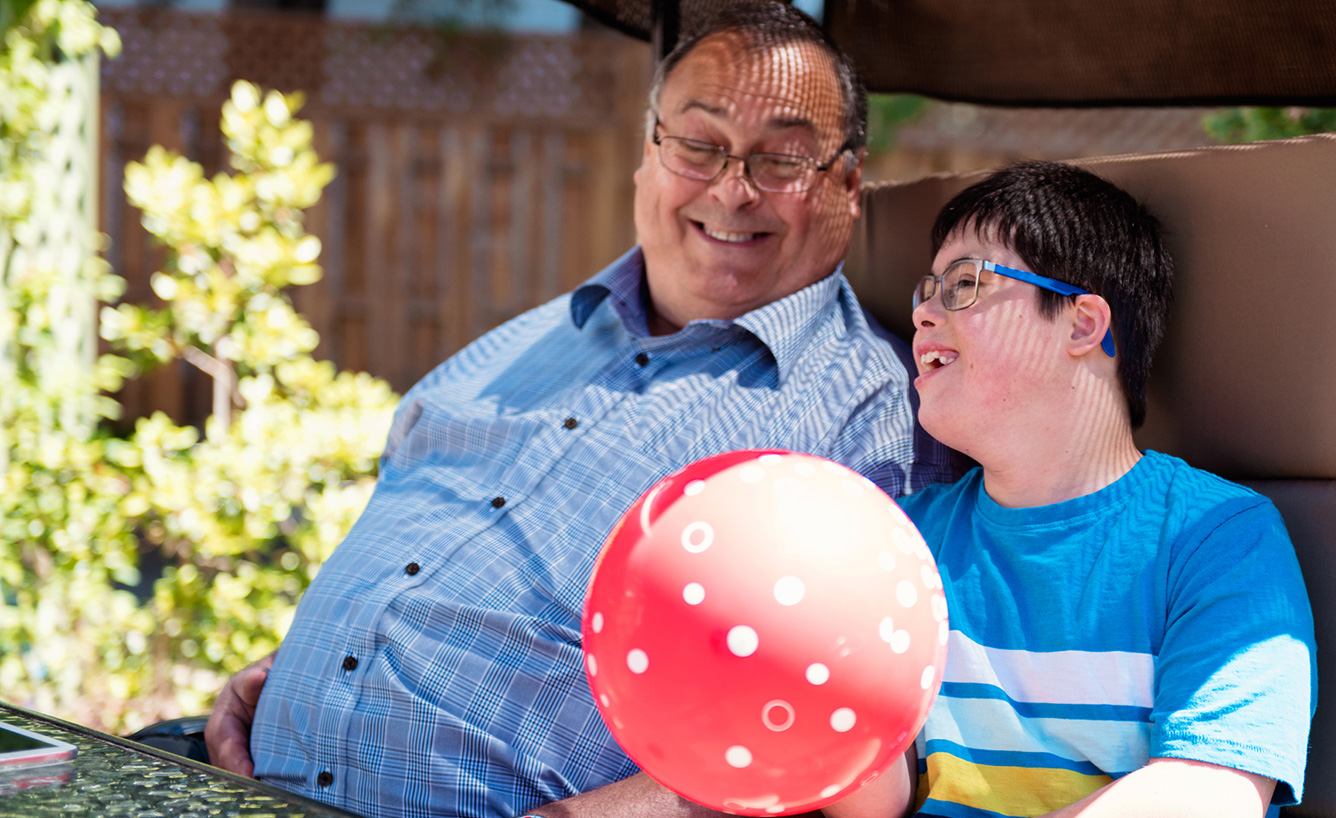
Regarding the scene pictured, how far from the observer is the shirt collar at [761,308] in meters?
1.67

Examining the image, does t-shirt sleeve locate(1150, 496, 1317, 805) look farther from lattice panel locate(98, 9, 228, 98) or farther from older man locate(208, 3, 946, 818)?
Result: lattice panel locate(98, 9, 228, 98)

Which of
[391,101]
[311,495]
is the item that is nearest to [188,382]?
[391,101]

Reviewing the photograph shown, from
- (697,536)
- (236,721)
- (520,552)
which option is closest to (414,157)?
(236,721)

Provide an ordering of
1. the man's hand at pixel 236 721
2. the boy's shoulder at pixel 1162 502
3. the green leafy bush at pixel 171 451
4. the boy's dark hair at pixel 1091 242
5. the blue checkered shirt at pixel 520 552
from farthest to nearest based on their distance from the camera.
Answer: the green leafy bush at pixel 171 451 < the man's hand at pixel 236 721 < the blue checkered shirt at pixel 520 552 < the boy's dark hair at pixel 1091 242 < the boy's shoulder at pixel 1162 502

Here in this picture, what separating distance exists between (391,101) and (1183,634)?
6.27m

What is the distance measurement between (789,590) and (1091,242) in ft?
2.10

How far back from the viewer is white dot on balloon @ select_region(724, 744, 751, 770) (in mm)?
845

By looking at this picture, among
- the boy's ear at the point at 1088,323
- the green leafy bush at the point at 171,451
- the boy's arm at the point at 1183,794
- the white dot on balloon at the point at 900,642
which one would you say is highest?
the boy's ear at the point at 1088,323

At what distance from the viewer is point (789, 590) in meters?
0.84

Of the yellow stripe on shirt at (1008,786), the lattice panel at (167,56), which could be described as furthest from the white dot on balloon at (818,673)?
the lattice panel at (167,56)

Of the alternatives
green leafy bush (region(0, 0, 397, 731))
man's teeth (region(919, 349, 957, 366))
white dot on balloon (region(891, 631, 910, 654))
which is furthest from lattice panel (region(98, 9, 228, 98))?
white dot on balloon (region(891, 631, 910, 654))

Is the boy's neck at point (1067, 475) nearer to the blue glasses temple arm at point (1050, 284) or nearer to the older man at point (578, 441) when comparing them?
the blue glasses temple arm at point (1050, 284)

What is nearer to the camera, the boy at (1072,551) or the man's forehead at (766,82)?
the boy at (1072,551)

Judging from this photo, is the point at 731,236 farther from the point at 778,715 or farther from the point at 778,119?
the point at 778,715
